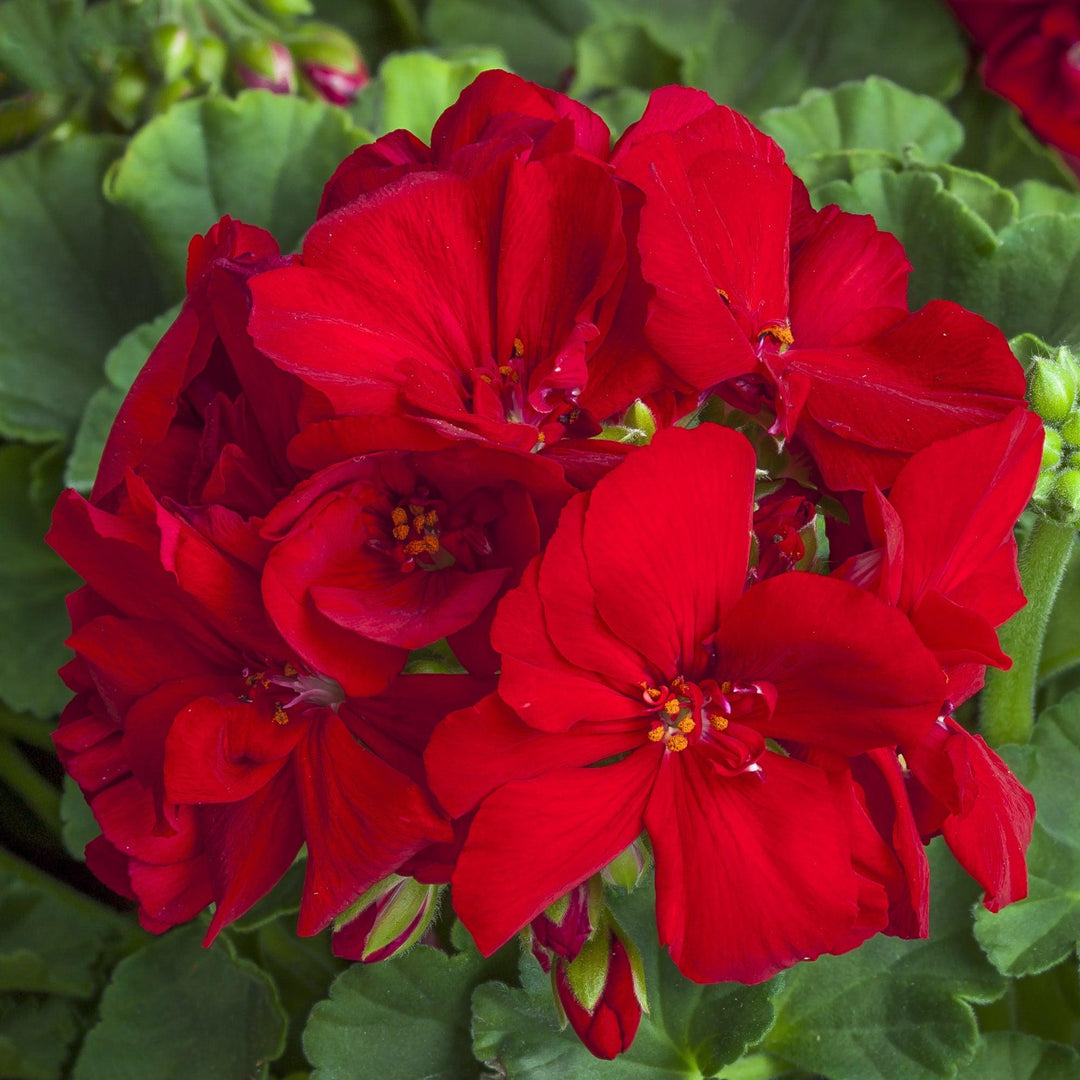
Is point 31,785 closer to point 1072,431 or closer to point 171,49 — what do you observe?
point 171,49

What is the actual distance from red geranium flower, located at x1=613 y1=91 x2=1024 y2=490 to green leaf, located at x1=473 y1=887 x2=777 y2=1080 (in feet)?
1.05

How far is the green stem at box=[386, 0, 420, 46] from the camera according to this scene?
4.76 ft

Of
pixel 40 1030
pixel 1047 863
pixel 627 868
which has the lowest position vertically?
pixel 40 1030

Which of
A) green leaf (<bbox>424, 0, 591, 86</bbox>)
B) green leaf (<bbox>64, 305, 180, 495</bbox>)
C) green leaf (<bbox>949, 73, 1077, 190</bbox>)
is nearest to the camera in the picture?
green leaf (<bbox>64, 305, 180, 495</bbox>)

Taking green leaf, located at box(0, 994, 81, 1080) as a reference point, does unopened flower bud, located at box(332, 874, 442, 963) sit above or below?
above

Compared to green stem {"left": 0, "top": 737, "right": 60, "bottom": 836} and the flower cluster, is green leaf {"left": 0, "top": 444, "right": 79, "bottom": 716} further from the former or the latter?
the flower cluster

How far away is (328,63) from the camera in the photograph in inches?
46.5

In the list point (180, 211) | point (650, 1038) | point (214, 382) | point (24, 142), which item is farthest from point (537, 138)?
point (24, 142)

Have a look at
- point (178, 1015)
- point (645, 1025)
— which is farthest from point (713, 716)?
point (178, 1015)

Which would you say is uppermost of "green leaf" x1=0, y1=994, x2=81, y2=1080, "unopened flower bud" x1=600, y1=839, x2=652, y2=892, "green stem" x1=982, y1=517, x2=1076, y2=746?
"unopened flower bud" x1=600, y1=839, x2=652, y2=892

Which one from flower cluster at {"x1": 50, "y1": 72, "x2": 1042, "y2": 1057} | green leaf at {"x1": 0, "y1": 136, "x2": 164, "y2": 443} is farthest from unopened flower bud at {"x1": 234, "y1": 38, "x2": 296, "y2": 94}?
flower cluster at {"x1": 50, "y1": 72, "x2": 1042, "y2": 1057}

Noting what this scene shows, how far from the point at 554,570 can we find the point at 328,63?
86 centimetres

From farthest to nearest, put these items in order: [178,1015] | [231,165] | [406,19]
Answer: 1. [406,19]
2. [231,165]
3. [178,1015]

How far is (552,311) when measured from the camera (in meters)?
0.55
